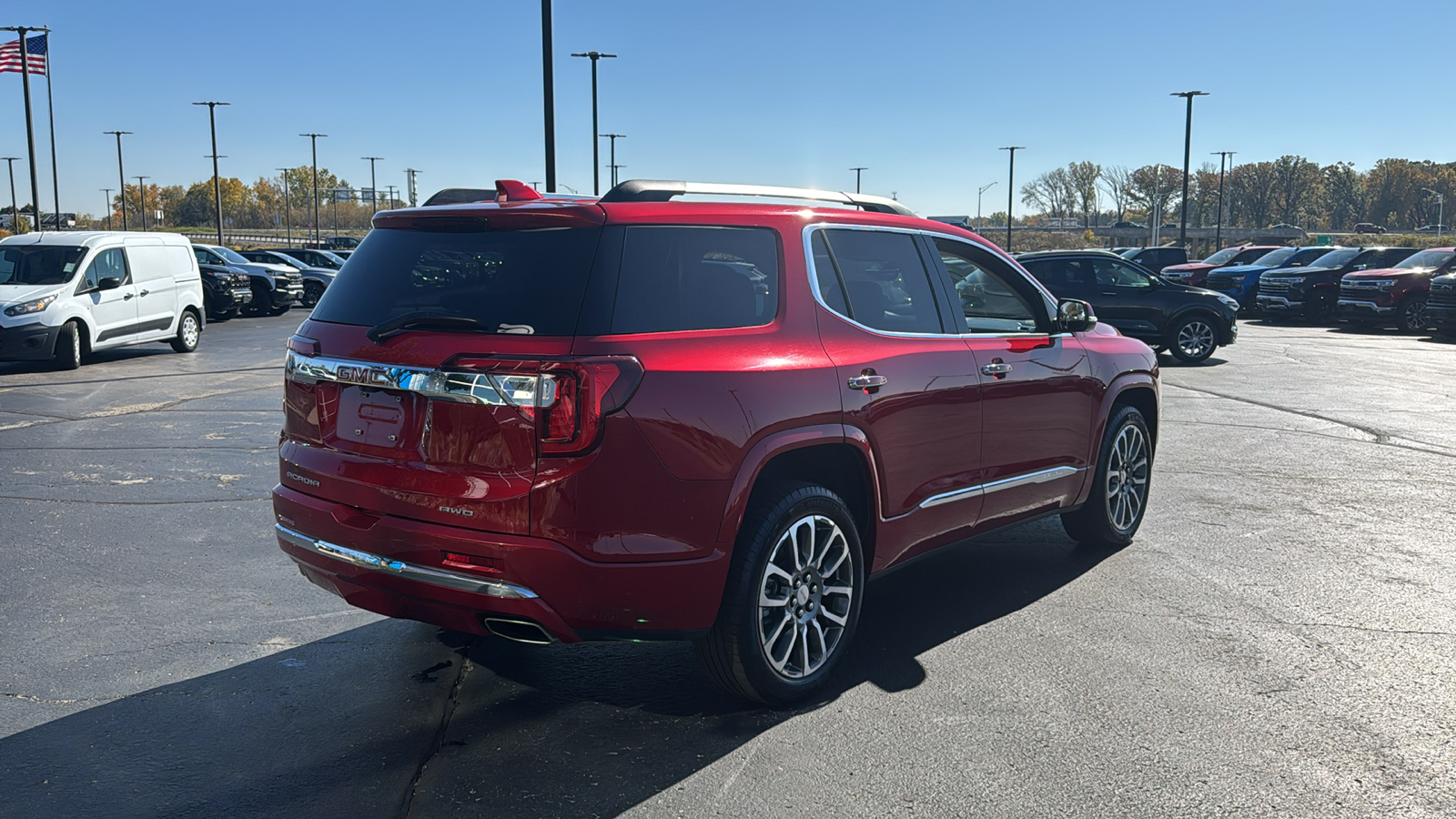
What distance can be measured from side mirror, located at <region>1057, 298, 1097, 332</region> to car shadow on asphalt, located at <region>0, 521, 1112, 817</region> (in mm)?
1549

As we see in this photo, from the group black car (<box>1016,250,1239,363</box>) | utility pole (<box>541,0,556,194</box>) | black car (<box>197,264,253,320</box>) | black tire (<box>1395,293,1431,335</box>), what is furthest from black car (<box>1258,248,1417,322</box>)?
black car (<box>197,264,253,320</box>)

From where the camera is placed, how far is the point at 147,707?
13.4 ft

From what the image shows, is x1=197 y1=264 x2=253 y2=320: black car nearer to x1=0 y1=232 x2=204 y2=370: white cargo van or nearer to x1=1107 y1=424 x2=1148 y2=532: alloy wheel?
x1=0 y1=232 x2=204 y2=370: white cargo van

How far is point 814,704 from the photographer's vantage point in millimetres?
4230

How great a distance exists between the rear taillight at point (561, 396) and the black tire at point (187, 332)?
53.3ft

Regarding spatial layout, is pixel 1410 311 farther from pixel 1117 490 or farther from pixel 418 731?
pixel 418 731

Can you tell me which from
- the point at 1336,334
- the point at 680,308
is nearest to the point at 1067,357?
the point at 680,308

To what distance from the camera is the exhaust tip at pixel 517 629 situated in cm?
363

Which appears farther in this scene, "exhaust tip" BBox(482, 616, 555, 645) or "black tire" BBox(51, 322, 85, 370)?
"black tire" BBox(51, 322, 85, 370)

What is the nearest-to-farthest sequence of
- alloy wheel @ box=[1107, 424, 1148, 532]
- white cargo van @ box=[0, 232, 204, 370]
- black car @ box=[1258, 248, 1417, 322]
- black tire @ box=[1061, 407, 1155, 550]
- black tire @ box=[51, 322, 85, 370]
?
1. black tire @ box=[1061, 407, 1155, 550]
2. alloy wheel @ box=[1107, 424, 1148, 532]
3. white cargo van @ box=[0, 232, 204, 370]
4. black tire @ box=[51, 322, 85, 370]
5. black car @ box=[1258, 248, 1417, 322]

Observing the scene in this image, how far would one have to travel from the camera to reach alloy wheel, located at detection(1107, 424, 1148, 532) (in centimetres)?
630

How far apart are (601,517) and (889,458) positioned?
137 centimetres

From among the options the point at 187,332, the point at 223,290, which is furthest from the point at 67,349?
the point at 223,290

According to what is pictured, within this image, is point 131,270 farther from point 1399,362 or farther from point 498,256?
point 1399,362
